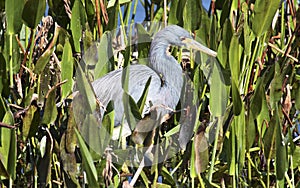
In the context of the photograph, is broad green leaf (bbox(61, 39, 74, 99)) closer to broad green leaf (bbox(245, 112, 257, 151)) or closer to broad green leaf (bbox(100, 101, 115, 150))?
broad green leaf (bbox(100, 101, 115, 150))

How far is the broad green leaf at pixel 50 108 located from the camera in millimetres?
1002

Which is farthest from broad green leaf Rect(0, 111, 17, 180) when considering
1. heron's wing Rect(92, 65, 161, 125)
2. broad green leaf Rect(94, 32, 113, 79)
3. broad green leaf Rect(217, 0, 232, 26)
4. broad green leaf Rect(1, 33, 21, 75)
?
broad green leaf Rect(217, 0, 232, 26)

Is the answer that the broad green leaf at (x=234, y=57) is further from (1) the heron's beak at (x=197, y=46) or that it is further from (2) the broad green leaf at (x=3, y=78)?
(2) the broad green leaf at (x=3, y=78)

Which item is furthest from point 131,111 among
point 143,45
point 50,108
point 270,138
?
point 143,45

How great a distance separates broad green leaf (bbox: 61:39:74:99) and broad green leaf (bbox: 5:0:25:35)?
9 centimetres

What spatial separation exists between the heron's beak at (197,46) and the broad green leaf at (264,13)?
0.09 m

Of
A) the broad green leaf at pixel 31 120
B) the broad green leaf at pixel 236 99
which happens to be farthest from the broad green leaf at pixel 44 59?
the broad green leaf at pixel 236 99

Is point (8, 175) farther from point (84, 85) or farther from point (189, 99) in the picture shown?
point (189, 99)

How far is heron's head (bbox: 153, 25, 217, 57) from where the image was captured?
4.15 ft

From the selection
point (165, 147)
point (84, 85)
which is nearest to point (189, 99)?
point (165, 147)

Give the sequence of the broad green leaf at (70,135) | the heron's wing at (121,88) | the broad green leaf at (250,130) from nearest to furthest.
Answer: the broad green leaf at (70,135) → the broad green leaf at (250,130) → the heron's wing at (121,88)

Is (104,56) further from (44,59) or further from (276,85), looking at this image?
(276,85)

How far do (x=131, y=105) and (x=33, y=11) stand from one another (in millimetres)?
220

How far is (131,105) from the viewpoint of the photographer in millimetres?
1007
